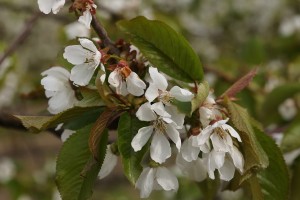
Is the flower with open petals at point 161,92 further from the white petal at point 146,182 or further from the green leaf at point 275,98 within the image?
the green leaf at point 275,98

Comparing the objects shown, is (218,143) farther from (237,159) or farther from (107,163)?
(107,163)

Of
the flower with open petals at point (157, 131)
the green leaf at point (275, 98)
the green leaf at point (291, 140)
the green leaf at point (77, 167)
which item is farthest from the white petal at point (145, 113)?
the green leaf at point (275, 98)

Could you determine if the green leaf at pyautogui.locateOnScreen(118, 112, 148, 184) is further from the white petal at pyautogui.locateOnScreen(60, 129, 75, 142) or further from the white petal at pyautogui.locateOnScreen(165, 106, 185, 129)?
the white petal at pyautogui.locateOnScreen(60, 129, 75, 142)

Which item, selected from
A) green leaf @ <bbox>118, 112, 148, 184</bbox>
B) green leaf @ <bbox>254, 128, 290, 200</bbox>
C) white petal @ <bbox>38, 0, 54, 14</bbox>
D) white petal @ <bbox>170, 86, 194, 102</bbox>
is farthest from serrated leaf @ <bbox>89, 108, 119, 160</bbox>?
green leaf @ <bbox>254, 128, 290, 200</bbox>

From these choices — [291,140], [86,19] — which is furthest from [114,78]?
[291,140]

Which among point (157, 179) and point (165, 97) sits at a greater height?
point (165, 97)

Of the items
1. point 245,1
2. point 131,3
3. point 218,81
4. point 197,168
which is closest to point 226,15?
point 245,1
